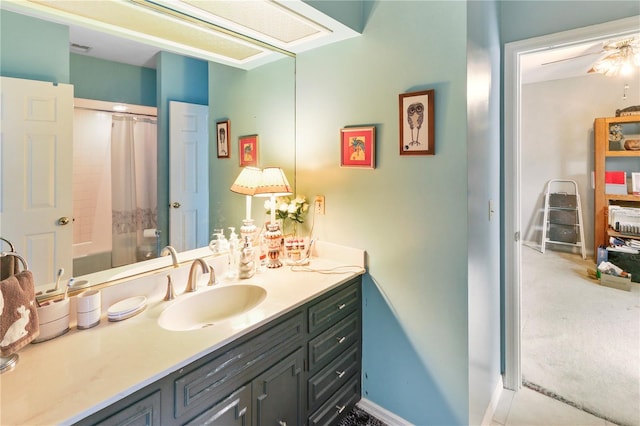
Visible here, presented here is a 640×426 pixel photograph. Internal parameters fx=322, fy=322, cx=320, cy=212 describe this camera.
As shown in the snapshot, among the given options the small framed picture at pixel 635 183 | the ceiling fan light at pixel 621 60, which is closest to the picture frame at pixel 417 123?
the ceiling fan light at pixel 621 60

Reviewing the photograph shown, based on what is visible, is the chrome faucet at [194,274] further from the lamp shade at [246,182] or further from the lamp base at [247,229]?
the lamp shade at [246,182]

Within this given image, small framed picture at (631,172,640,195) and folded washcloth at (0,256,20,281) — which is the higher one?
small framed picture at (631,172,640,195)

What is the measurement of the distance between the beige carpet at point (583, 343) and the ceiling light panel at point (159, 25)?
2881 millimetres

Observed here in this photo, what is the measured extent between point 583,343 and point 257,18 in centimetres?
339

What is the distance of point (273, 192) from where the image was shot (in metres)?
1.91

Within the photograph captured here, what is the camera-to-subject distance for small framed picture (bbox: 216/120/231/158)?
185 centimetres

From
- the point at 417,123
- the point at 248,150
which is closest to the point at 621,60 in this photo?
the point at 417,123

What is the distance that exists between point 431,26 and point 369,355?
181cm

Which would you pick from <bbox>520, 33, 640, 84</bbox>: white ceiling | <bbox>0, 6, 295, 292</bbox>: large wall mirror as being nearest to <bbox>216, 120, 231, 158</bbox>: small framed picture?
<bbox>0, 6, 295, 292</bbox>: large wall mirror

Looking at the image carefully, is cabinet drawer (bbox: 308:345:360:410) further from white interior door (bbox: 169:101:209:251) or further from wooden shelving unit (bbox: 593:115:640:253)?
wooden shelving unit (bbox: 593:115:640:253)

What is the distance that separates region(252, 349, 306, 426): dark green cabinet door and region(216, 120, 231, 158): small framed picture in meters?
1.17

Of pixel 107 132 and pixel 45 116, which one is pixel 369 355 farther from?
pixel 45 116

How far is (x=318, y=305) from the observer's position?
1533 mm

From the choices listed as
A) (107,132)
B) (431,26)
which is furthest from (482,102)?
(107,132)
